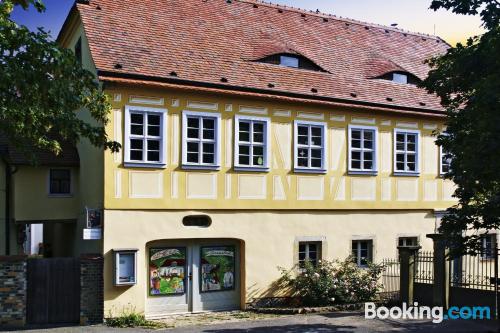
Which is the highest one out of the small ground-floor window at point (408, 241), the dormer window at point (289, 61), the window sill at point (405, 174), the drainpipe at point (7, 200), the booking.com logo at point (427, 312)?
the dormer window at point (289, 61)

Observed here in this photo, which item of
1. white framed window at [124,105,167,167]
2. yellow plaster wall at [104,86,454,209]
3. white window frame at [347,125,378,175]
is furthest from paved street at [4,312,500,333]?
white window frame at [347,125,378,175]

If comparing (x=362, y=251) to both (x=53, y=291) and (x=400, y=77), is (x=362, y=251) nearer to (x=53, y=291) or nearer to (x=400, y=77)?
(x=400, y=77)

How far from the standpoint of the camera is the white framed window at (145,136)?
1652cm

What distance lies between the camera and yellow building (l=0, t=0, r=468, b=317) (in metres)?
16.7

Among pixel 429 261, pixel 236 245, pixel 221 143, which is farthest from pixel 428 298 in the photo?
pixel 221 143

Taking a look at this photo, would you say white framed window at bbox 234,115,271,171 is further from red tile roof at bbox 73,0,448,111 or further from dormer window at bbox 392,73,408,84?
dormer window at bbox 392,73,408,84

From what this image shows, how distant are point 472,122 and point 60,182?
1205 centimetres

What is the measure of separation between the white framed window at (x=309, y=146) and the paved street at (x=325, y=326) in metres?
5.03

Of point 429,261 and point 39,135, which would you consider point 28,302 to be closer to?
point 39,135

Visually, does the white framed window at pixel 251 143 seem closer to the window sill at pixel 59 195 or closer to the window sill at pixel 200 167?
the window sill at pixel 200 167

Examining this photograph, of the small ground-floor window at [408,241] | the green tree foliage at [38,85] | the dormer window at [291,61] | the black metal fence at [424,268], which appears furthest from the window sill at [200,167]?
the small ground-floor window at [408,241]

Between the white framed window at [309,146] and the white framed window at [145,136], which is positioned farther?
the white framed window at [309,146]

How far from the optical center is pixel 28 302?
49.6 ft

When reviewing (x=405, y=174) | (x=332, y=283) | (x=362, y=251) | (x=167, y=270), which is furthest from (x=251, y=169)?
(x=405, y=174)
